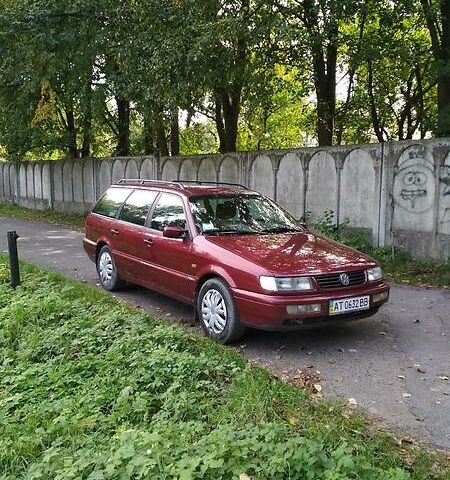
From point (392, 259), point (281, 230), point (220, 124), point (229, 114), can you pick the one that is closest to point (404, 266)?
point (392, 259)

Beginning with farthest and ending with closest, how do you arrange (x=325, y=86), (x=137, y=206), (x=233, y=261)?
(x=325, y=86) → (x=137, y=206) → (x=233, y=261)

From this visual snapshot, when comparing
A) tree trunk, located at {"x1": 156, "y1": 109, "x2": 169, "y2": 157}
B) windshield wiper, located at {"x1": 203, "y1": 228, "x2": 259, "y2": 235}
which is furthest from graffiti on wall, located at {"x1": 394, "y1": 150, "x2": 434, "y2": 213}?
tree trunk, located at {"x1": 156, "y1": 109, "x2": 169, "y2": 157}

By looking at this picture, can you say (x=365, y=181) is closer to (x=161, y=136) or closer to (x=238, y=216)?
(x=238, y=216)

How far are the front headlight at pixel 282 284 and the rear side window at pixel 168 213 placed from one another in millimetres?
1608

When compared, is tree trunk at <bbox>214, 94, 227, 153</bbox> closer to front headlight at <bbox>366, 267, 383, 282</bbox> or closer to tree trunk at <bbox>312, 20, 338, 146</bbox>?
tree trunk at <bbox>312, 20, 338, 146</bbox>

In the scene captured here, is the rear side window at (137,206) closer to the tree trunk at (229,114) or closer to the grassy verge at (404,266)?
the grassy verge at (404,266)

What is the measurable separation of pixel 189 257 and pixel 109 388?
1.95 meters

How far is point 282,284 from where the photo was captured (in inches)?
201

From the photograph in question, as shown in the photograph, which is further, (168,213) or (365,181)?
(365,181)

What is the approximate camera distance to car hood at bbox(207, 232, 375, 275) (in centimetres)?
527

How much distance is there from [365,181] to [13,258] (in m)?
6.47

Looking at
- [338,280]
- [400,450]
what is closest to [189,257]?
[338,280]

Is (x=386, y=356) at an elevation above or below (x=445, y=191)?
below

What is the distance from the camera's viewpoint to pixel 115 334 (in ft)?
18.6
